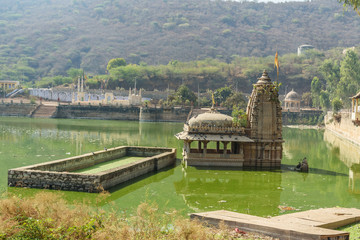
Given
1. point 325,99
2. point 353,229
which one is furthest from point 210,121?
point 325,99

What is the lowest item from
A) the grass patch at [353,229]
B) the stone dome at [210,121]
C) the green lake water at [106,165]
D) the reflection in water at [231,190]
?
the reflection in water at [231,190]

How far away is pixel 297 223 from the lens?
15781 mm

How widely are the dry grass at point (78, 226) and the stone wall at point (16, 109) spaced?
3950 inches

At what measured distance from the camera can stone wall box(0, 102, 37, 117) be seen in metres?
111

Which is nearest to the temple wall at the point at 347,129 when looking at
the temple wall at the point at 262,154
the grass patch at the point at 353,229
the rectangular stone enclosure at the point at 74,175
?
the temple wall at the point at 262,154

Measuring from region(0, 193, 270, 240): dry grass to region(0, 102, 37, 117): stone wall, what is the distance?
10034cm

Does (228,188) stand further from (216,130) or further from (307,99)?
(307,99)

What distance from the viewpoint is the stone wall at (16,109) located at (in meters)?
111

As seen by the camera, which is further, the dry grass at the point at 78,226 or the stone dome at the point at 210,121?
the stone dome at the point at 210,121

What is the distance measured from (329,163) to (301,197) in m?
15.2

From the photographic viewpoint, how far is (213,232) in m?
14.7

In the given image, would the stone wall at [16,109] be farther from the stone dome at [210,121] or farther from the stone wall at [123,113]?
the stone dome at [210,121]

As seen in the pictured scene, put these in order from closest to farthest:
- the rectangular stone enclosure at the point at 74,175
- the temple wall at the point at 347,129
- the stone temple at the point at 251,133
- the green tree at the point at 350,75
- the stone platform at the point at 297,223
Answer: the stone platform at the point at 297,223 → the rectangular stone enclosure at the point at 74,175 → the stone temple at the point at 251,133 → the temple wall at the point at 347,129 → the green tree at the point at 350,75

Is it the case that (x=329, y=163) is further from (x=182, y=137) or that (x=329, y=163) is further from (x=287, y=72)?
(x=287, y=72)
